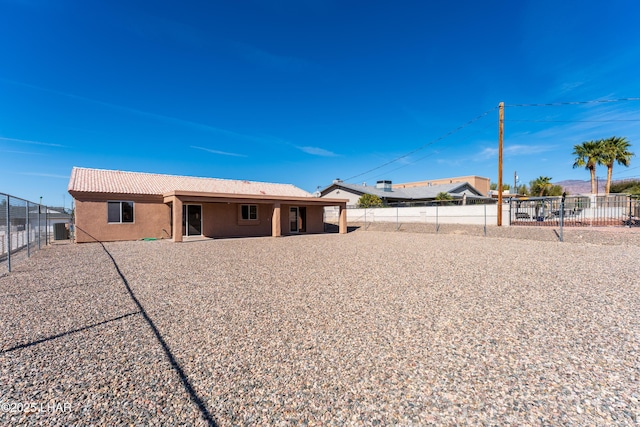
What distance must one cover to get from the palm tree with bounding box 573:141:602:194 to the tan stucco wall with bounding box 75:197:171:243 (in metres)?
38.7

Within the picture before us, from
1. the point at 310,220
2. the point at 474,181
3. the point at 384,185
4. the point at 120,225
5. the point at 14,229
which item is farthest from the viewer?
the point at 474,181

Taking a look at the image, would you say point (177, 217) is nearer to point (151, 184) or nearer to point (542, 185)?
point (151, 184)

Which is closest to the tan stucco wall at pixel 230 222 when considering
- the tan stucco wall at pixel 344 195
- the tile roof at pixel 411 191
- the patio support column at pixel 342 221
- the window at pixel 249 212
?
the window at pixel 249 212

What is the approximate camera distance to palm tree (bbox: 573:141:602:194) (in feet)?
101

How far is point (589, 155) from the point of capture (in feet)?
102

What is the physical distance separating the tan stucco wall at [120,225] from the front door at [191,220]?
99cm

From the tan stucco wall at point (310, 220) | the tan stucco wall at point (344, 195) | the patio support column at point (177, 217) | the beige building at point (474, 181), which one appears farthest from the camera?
the beige building at point (474, 181)

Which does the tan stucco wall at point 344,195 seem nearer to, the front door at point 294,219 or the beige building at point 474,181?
the front door at point 294,219

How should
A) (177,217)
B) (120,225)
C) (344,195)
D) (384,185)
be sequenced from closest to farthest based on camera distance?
(177,217) → (120,225) → (344,195) → (384,185)

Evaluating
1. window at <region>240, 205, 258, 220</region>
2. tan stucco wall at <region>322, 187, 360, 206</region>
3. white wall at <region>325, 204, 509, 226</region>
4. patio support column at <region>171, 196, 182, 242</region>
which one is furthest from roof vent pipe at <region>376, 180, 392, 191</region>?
patio support column at <region>171, 196, 182, 242</region>

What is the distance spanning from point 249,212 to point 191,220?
3355 mm

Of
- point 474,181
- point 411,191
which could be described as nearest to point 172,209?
point 411,191

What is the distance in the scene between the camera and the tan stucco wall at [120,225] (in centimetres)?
1464

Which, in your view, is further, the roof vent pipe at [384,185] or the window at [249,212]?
the roof vent pipe at [384,185]
